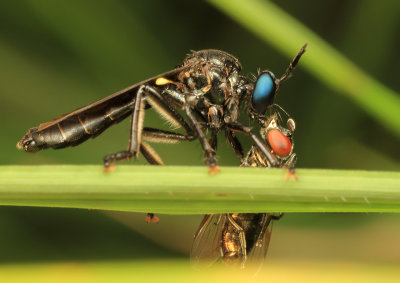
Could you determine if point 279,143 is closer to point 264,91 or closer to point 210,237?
point 264,91

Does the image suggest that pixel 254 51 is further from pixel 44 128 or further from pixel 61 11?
pixel 44 128

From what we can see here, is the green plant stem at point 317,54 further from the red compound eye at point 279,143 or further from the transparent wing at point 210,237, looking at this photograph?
the transparent wing at point 210,237

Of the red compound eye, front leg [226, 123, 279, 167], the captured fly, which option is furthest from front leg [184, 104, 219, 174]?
the red compound eye

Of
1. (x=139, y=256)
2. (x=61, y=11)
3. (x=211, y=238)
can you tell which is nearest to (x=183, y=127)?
(x=211, y=238)

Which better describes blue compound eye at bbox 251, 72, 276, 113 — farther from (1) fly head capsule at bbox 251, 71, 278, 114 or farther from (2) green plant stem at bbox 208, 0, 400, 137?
(2) green plant stem at bbox 208, 0, 400, 137

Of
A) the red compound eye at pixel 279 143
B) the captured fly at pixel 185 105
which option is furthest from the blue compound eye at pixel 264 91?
the red compound eye at pixel 279 143

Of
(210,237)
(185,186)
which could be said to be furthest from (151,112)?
(185,186)
